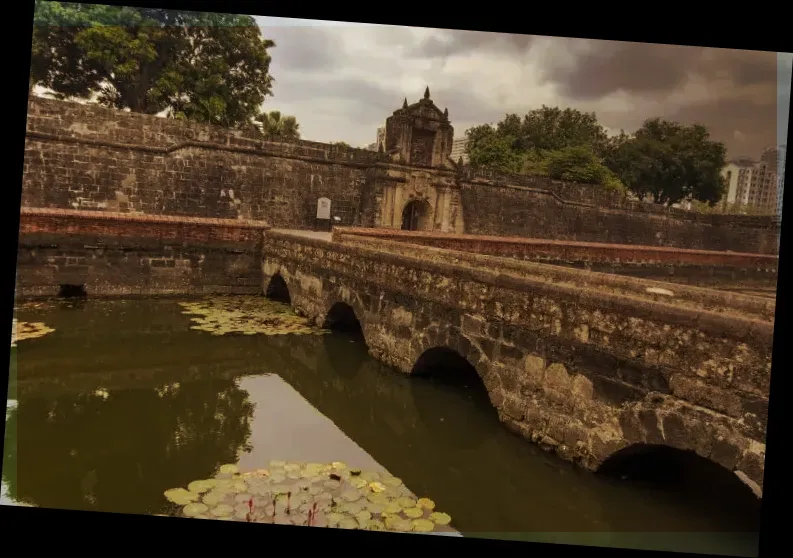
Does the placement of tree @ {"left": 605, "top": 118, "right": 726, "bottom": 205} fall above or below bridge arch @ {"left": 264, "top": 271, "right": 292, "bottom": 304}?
above

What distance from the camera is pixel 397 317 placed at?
7523 mm

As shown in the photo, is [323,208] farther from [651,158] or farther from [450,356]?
[651,158]

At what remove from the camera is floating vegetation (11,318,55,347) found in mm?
7890

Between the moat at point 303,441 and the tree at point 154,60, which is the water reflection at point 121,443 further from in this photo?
the tree at point 154,60

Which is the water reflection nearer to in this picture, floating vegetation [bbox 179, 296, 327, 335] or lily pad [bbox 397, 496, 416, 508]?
lily pad [bbox 397, 496, 416, 508]

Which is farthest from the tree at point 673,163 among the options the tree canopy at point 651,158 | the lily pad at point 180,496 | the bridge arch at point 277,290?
the lily pad at point 180,496

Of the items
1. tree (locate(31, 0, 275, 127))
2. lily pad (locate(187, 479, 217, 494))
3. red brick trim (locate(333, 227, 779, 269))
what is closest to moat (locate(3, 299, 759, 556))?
lily pad (locate(187, 479, 217, 494))

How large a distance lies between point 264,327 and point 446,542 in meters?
6.75

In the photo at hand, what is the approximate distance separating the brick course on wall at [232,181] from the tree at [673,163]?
10960mm

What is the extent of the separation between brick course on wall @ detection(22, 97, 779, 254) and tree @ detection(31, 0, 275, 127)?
574 cm

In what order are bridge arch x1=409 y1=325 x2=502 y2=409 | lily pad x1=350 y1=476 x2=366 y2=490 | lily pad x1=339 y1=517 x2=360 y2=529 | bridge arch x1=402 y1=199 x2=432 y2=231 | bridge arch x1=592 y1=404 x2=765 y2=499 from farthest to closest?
bridge arch x1=402 y1=199 x2=432 y2=231 → bridge arch x1=409 y1=325 x2=502 y2=409 → lily pad x1=350 y1=476 x2=366 y2=490 → lily pad x1=339 y1=517 x2=360 y2=529 → bridge arch x1=592 y1=404 x2=765 y2=499

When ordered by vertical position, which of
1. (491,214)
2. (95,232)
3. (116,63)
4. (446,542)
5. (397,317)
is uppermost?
(116,63)

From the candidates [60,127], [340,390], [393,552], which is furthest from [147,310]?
[393,552]

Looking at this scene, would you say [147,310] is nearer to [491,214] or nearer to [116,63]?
[116,63]
